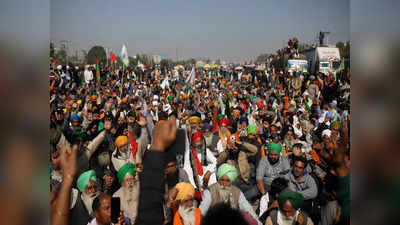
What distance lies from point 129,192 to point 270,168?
1.75m

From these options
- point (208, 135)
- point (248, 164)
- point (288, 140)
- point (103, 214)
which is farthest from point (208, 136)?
point (103, 214)

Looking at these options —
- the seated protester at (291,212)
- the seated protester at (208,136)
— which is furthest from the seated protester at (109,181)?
the seated protester at (291,212)

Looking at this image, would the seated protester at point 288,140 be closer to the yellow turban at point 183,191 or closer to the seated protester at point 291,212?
the seated protester at point 291,212

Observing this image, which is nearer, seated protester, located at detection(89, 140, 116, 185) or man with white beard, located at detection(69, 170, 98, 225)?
man with white beard, located at detection(69, 170, 98, 225)

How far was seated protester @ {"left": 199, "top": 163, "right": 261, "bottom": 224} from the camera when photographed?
1.98 meters

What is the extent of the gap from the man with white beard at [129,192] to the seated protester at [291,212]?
112 centimetres

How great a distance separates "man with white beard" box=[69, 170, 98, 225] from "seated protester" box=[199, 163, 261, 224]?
2.68 feet

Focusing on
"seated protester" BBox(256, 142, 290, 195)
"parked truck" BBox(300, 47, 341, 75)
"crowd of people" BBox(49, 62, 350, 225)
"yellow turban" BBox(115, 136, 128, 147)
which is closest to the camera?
"crowd of people" BBox(49, 62, 350, 225)

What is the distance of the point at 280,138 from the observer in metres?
5.24

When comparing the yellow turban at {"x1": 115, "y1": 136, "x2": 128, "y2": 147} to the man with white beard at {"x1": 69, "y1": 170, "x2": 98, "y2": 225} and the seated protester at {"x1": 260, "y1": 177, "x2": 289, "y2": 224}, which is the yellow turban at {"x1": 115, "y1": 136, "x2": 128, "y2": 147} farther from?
the seated protester at {"x1": 260, "y1": 177, "x2": 289, "y2": 224}

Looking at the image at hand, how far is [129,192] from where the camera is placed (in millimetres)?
2400

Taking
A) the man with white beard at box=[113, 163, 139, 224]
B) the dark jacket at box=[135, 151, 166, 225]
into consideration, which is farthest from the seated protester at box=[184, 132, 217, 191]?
the dark jacket at box=[135, 151, 166, 225]
